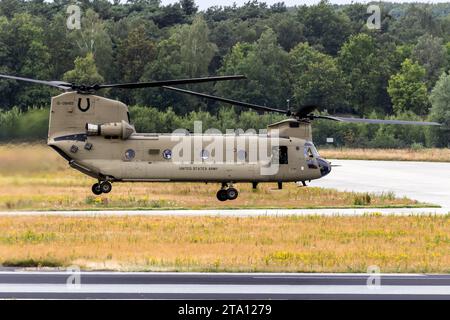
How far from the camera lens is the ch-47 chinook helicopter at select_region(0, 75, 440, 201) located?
33.0 meters

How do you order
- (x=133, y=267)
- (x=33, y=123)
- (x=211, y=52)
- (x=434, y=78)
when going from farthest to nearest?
(x=434, y=78), (x=211, y=52), (x=33, y=123), (x=133, y=267)

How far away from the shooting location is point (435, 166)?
74.6 meters

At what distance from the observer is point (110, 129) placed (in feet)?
109

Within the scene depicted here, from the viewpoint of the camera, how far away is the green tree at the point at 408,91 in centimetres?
8506

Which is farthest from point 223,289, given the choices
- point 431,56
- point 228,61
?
point 431,56

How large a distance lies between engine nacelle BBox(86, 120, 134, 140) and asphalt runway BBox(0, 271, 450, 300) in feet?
46.8

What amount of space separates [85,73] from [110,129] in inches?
1165

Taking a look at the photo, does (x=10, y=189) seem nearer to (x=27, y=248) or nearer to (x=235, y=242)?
(x=27, y=248)

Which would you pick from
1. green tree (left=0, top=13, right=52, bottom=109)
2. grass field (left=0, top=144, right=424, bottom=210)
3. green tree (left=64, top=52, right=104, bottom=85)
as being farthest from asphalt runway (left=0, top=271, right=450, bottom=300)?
green tree (left=64, top=52, right=104, bottom=85)

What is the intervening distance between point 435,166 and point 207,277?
59339 millimetres

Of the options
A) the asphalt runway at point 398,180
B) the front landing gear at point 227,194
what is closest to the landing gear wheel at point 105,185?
A: the front landing gear at point 227,194

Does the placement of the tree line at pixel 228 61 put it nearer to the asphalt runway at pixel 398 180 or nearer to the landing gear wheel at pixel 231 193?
the asphalt runway at pixel 398 180

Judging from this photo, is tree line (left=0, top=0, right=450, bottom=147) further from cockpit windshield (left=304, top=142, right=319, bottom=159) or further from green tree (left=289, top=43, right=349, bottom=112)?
cockpit windshield (left=304, top=142, right=319, bottom=159)
